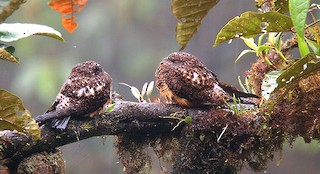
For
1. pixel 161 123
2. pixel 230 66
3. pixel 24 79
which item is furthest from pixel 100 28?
pixel 161 123

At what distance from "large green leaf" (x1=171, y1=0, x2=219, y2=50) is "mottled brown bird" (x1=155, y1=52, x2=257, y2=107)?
1.08 feet

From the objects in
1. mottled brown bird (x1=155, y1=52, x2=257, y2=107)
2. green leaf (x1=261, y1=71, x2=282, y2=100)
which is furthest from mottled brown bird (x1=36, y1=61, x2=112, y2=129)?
green leaf (x1=261, y1=71, x2=282, y2=100)

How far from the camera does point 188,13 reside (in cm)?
176

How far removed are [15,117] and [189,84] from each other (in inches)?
32.7

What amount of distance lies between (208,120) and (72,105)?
0.61m

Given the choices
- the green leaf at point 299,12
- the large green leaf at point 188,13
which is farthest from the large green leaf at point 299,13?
the large green leaf at point 188,13

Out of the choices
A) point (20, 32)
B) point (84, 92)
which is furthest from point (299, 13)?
point (84, 92)

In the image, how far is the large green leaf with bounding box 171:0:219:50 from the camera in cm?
173

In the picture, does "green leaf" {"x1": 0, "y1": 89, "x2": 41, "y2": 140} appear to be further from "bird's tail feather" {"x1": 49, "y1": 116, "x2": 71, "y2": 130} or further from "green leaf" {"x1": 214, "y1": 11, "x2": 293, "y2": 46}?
"green leaf" {"x1": 214, "y1": 11, "x2": 293, "y2": 46}

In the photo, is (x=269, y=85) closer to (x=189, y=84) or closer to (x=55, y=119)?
(x=189, y=84)

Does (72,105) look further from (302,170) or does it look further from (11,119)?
(302,170)

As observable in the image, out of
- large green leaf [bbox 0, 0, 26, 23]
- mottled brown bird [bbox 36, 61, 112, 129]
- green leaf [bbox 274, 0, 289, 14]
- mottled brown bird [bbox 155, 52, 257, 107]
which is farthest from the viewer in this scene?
mottled brown bird [bbox 155, 52, 257, 107]

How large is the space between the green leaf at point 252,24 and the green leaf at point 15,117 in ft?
2.43

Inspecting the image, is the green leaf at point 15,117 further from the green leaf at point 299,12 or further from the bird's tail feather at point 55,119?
the green leaf at point 299,12
